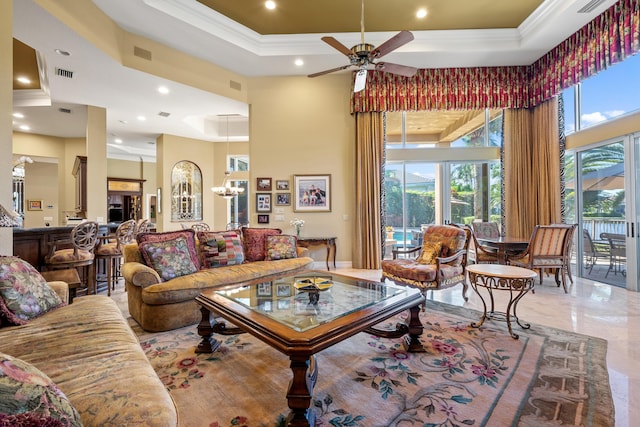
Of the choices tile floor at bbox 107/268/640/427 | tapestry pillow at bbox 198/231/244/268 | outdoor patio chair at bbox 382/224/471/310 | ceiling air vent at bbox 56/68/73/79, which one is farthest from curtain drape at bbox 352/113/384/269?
ceiling air vent at bbox 56/68/73/79

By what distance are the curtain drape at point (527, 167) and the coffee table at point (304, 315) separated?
4457 mm

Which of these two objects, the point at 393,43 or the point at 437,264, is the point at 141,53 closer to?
→ the point at 393,43

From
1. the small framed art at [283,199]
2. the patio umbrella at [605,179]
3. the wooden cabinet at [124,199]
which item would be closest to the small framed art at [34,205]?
the wooden cabinet at [124,199]

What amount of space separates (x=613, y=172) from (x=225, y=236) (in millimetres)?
5995

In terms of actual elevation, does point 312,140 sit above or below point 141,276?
above

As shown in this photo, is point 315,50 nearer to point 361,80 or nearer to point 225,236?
point 361,80

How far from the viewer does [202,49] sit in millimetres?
4961

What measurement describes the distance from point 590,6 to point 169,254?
6.34 metres

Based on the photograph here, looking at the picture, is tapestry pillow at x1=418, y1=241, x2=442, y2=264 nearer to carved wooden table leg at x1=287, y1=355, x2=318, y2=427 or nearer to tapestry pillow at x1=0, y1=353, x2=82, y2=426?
carved wooden table leg at x1=287, y1=355, x2=318, y2=427

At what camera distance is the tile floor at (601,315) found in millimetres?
1865

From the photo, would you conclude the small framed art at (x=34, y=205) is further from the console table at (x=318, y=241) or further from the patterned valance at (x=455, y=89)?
the patterned valance at (x=455, y=89)

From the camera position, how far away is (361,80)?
143 inches

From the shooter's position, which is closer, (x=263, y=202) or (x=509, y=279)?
(x=509, y=279)

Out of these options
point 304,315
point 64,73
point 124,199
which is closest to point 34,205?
point 124,199
